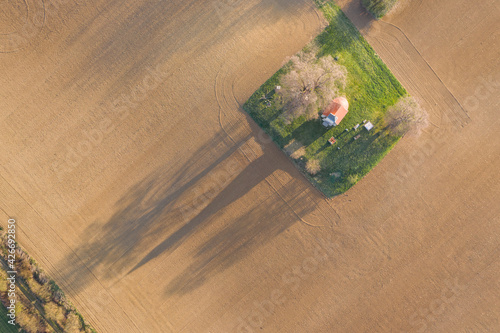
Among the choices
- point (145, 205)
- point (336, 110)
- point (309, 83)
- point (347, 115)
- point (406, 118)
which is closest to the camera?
point (336, 110)

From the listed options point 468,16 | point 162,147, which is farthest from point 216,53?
point 468,16

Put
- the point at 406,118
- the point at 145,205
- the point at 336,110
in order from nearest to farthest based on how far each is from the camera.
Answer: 1. the point at 336,110
2. the point at 406,118
3. the point at 145,205

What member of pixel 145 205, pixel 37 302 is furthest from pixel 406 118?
pixel 37 302

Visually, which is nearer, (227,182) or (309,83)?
(309,83)

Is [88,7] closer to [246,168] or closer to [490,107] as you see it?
[246,168]

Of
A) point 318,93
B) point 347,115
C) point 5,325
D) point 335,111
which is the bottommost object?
point 347,115

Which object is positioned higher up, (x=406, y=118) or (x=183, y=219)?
(x=183, y=219)

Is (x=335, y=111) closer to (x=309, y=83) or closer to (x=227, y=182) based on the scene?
(x=309, y=83)
